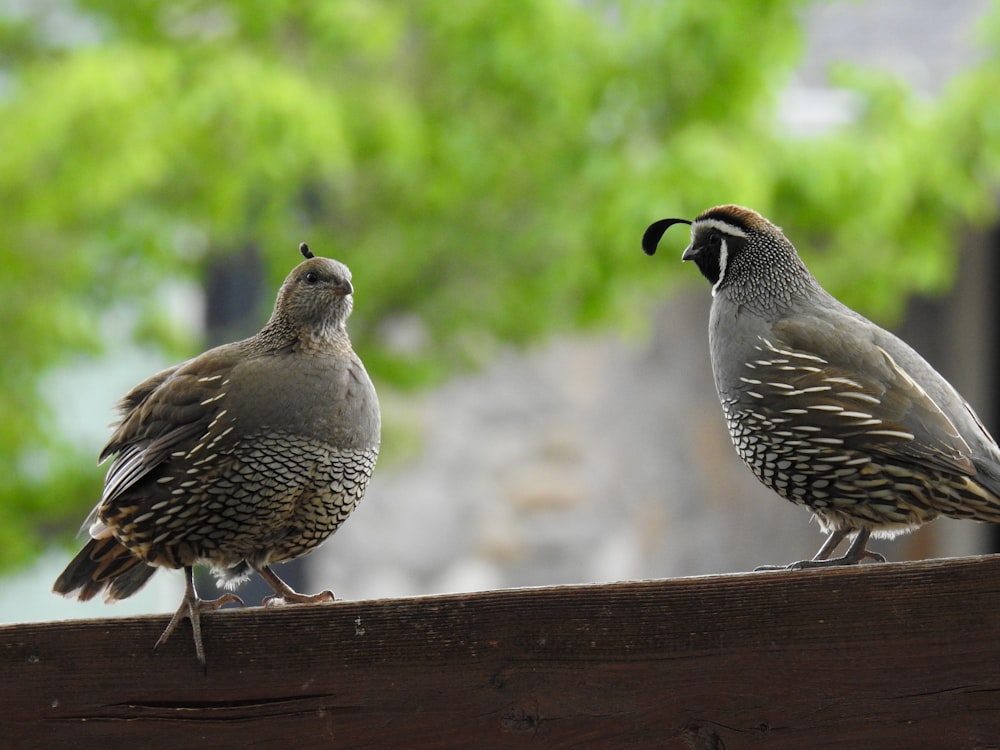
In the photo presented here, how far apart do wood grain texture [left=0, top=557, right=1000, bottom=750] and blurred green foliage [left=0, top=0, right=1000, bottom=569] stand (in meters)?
3.31

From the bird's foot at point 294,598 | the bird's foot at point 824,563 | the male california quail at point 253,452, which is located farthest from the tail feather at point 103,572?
the bird's foot at point 824,563

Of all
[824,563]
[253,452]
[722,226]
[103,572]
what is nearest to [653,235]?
[722,226]

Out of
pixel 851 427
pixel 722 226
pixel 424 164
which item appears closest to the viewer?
pixel 851 427

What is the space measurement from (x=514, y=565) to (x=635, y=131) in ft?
10.9

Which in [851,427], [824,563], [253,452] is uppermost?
[253,452]

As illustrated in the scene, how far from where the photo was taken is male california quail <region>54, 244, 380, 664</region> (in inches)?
101

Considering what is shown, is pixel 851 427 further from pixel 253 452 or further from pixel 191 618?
pixel 191 618

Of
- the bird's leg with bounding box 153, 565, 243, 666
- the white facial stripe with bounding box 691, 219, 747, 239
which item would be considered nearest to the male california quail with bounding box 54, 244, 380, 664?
the bird's leg with bounding box 153, 565, 243, 666

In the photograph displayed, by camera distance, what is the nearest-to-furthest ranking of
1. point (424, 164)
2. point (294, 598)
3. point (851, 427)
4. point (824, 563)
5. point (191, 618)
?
point (191, 618) → point (824, 563) → point (851, 427) → point (294, 598) → point (424, 164)

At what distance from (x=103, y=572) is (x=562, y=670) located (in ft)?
4.19

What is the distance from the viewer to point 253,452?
2.56 meters

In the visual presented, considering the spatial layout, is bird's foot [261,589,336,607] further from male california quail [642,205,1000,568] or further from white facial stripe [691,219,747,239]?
white facial stripe [691,219,747,239]

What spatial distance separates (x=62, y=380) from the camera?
23.9 ft

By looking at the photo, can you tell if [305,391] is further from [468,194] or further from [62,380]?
[62,380]
